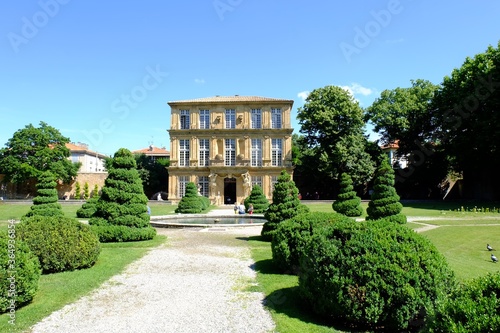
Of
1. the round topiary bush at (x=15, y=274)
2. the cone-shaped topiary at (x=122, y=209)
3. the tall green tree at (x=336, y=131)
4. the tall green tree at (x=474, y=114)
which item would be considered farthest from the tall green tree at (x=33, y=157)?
the tall green tree at (x=474, y=114)

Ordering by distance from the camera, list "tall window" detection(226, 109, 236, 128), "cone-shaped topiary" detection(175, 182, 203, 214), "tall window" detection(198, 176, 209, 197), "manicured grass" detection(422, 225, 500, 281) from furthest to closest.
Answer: "tall window" detection(226, 109, 236, 128) < "tall window" detection(198, 176, 209, 197) < "cone-shaped topiary" detection(175, 182, 203, 214) < "manicured grass" detection(422, 225, 500, 281)

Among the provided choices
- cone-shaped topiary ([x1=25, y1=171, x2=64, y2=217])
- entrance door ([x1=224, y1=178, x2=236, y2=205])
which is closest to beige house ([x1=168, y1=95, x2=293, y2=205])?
entrance door ([x1=224, y1=178, x2=236, y2=205])

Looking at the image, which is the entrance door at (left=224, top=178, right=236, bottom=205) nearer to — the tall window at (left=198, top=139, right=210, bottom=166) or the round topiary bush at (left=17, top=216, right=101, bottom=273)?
the tall window at (left=198, top=139, right=210, bottom=166)

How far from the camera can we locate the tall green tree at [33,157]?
4697 cm

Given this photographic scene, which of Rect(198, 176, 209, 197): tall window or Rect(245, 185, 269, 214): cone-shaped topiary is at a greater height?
Rect(198, 176, 209, 197): tall window

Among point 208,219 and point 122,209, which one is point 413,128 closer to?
point 208,219

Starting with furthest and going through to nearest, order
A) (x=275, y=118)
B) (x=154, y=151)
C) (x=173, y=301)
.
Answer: (x=154, y=151) → (x=275, y=118) → (x=173, y=301)

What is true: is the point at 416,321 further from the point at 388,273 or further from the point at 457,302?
the point at 457,302

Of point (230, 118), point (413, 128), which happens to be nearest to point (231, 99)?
point (230, 118)

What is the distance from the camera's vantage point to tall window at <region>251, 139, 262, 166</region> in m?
46.3

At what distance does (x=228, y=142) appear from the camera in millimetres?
46719

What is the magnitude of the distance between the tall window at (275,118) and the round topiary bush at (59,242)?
39.4 m

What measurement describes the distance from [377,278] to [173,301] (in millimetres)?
3539

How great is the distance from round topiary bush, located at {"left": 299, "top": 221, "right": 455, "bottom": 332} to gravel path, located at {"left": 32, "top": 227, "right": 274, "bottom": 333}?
1076mm
